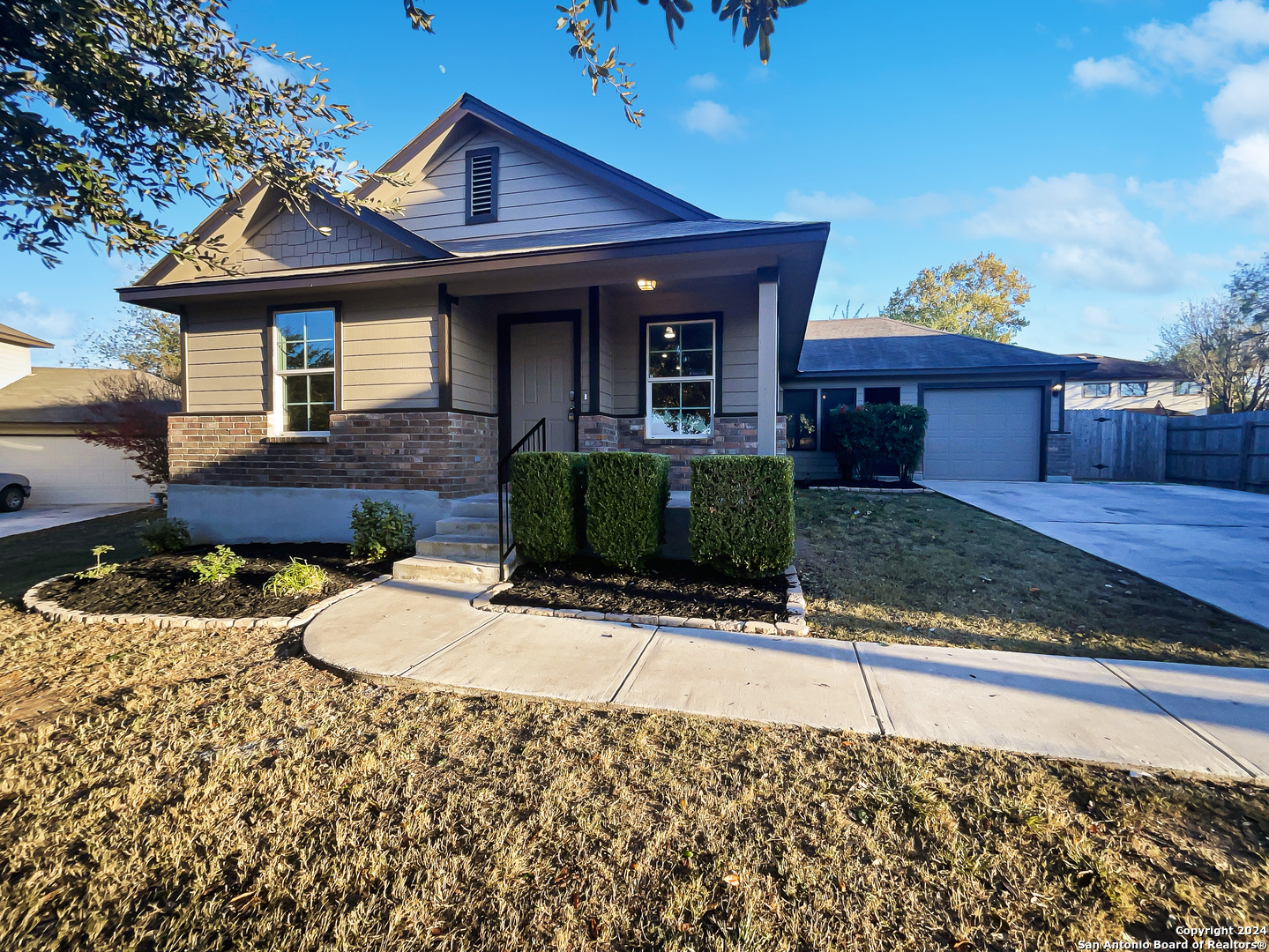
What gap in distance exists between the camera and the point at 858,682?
10.4ft

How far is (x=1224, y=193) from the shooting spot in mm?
26219

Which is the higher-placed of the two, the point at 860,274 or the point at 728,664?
the point at 860,274

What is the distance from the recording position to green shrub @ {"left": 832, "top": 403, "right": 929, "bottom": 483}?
11344mm

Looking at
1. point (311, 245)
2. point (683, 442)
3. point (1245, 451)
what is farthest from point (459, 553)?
point (1245, 451)

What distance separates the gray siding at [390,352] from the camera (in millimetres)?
6758

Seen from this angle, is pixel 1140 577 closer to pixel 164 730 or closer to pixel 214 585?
pixel 164 730

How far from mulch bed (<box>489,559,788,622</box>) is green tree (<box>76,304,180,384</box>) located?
1908 cm

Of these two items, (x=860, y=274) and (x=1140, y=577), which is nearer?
(x=1140, y=577)

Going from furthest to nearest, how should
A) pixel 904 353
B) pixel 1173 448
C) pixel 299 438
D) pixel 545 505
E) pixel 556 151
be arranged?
pixel 904 353, pixel 1173 448, pixel 556 151, pixel 299 438, pixel 545 505

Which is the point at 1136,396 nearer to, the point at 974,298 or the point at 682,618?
the point at 974,298

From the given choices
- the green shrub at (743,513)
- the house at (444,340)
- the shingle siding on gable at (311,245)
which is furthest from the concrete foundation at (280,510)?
the green shrub at (743,513)

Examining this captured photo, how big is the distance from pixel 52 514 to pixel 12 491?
229 cm

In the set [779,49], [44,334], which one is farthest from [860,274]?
[44,334]

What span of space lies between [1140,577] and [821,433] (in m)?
8.79
